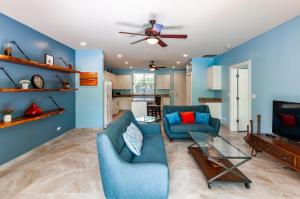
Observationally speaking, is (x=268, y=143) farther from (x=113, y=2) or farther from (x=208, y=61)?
(x=208, y=61)

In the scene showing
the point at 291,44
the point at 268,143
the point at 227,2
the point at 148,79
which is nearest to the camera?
the point at 227,2

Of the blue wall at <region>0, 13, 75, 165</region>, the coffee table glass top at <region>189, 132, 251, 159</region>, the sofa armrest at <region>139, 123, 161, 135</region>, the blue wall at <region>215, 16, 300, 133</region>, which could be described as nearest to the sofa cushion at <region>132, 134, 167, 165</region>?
the sofa armrest at <region>139, 123, 161, 135</region>

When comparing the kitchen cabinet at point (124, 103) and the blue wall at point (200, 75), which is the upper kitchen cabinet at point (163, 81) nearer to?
the kitchen cabinet at point (124, 103)

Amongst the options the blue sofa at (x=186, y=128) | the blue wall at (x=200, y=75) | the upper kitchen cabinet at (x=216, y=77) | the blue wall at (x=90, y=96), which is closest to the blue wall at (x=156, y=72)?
the blue wall at (x=200, y=75)

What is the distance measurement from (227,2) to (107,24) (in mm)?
2199

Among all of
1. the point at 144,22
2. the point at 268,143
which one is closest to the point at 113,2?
the point at 144,22

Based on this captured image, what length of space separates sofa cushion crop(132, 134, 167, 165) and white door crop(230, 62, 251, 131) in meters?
3.54

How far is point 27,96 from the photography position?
360cm

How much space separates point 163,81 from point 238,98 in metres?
5.49

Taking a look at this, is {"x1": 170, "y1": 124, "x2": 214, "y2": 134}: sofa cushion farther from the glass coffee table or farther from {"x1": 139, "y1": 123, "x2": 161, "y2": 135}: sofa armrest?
the glass coffee table

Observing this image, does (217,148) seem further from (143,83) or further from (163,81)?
(143,83)

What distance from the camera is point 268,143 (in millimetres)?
3004

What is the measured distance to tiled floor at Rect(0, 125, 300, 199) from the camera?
7.39 feet

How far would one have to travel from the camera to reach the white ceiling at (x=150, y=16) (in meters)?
2.65
